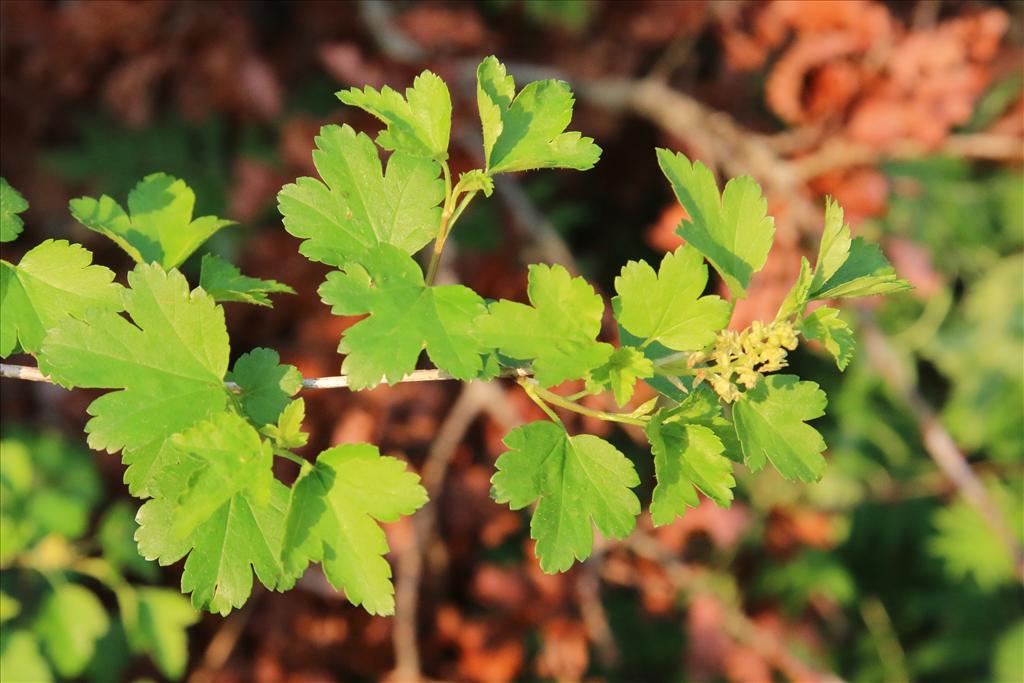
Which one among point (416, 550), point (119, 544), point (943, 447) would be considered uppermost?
point (943, 447)

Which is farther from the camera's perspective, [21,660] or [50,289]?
[21,660]

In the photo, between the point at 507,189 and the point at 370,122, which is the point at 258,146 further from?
the point at 507,189

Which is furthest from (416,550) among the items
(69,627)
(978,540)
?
(978,540)

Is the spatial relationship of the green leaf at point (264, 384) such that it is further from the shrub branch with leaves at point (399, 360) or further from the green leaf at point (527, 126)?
the green leaf at point (527, 126)

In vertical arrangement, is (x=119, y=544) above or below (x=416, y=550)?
below

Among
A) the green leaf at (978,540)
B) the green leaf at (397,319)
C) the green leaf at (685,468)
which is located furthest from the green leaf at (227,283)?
the green leaf at (978,540)

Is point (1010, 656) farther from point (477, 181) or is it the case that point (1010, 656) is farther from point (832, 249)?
point (477, 181)

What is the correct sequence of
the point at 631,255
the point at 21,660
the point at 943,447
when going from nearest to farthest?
the point at 21,660, the point at 943,447, the point at 631,255
